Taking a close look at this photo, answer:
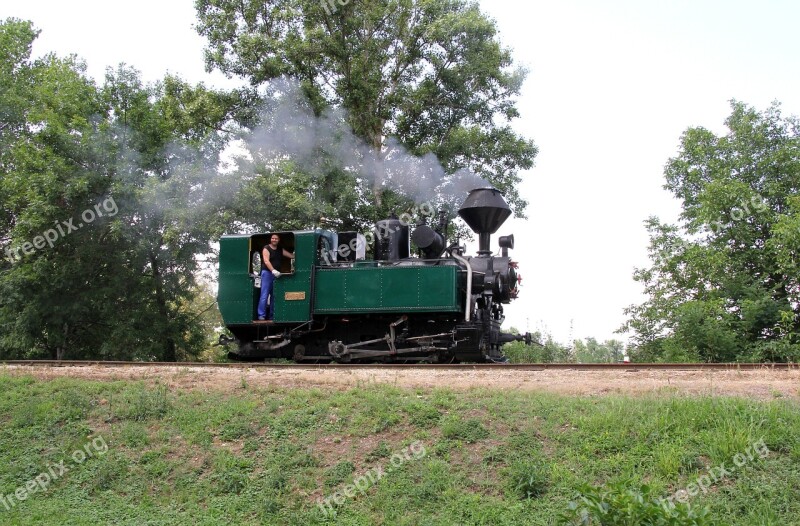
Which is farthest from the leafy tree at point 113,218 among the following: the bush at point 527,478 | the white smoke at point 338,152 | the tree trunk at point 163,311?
the bush at point 527,478

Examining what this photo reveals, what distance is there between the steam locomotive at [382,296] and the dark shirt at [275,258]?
0.12 m

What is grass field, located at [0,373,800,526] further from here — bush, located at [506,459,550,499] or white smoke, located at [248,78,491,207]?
white smoke, located at [248,78,491,207]

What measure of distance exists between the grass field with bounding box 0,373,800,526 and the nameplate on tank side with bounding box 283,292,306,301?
195 inches

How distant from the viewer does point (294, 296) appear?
13578mm

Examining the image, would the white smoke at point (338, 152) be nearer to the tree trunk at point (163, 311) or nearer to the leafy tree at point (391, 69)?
the leafy tree at point (391, 69)

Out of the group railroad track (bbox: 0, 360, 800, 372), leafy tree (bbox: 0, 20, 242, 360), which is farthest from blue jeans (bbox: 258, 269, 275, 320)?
leafy tree (bbox: 0, 20, 242, 360)

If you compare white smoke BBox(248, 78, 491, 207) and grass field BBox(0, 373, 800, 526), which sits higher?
white smoke BBox(248, 78, 491, 207)

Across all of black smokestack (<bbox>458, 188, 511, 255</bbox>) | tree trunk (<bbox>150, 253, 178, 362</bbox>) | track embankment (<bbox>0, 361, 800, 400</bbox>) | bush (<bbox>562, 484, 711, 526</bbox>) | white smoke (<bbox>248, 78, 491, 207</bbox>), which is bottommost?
bush (<bbox>562, 484, 711, 526</bbox>)

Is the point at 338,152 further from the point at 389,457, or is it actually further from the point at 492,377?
the point at 389,457

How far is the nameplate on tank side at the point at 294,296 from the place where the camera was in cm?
1354

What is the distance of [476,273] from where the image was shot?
13.2m

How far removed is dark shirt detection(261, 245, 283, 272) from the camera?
45.2ft

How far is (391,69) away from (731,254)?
12249 millimetres

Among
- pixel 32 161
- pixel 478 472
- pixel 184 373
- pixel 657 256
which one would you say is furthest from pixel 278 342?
pixel 657 256
